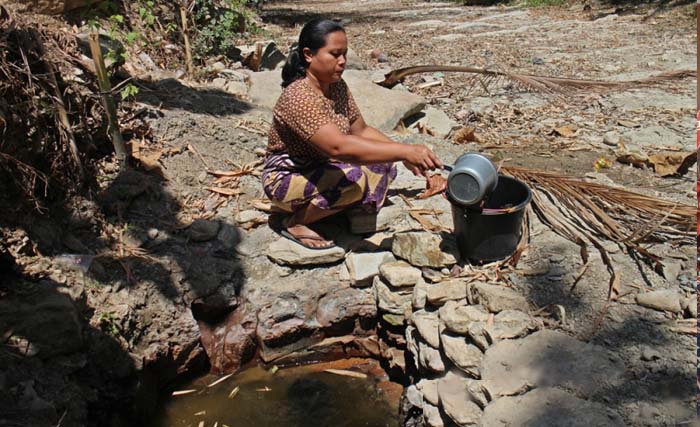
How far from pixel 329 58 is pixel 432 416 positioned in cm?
171

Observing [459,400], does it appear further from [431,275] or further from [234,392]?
[234,392]

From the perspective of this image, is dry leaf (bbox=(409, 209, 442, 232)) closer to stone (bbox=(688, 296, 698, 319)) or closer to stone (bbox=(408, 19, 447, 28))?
stone (bbox=(688, 296, 698, 319))

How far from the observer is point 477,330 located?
101 inches

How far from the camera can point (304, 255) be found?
3.32m

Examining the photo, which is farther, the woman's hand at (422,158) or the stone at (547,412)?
the woman's hand at (422,158)

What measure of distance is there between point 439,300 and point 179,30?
4269 millimetres

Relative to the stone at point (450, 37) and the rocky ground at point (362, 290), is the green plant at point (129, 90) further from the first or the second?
the stone at point (450, 37)

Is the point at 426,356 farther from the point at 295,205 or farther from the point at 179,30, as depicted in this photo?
the point at 179,30

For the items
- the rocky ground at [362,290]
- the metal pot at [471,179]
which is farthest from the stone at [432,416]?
the metal pot at [471,179]

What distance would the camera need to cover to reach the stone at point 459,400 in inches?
90.3

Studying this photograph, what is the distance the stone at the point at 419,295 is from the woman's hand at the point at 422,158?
27.1 inches

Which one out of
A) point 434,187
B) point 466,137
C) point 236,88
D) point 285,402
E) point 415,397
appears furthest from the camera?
point 236,88

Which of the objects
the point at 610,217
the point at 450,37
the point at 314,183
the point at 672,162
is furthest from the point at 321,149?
the point at 450,37

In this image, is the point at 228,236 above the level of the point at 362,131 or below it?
below
